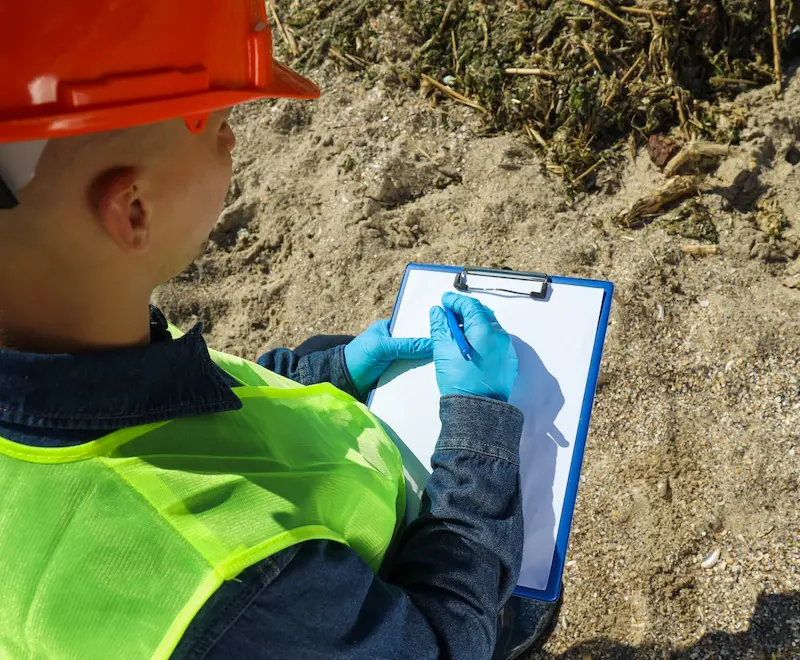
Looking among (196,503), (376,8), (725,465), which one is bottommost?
(725,465)

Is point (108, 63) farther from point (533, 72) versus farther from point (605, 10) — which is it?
point (605, 10)

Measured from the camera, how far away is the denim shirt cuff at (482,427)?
1281 millimetres

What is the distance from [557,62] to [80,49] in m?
2.27

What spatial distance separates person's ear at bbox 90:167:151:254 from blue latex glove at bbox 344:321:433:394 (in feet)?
2.85

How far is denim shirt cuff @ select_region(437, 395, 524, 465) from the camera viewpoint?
1.28m

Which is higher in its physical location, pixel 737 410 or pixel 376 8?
pixel 376 8

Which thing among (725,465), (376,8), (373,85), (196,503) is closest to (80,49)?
(196,503)

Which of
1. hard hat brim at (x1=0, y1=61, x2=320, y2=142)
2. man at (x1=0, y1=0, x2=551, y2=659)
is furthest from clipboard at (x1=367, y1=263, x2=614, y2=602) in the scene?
hard hat brim at (x1=0, y1=61, x2=320, y2=142)

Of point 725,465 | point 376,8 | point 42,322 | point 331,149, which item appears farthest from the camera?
point 376,8

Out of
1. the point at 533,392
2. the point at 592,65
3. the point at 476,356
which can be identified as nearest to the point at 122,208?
the point at 476,356

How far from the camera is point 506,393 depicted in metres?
1.49

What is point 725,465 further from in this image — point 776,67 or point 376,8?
point 376,8

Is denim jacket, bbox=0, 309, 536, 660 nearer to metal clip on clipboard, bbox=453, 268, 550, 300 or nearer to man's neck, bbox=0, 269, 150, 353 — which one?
man's neck, bbox=0, 269, 150, 353

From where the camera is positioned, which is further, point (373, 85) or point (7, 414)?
point (373, 85)
